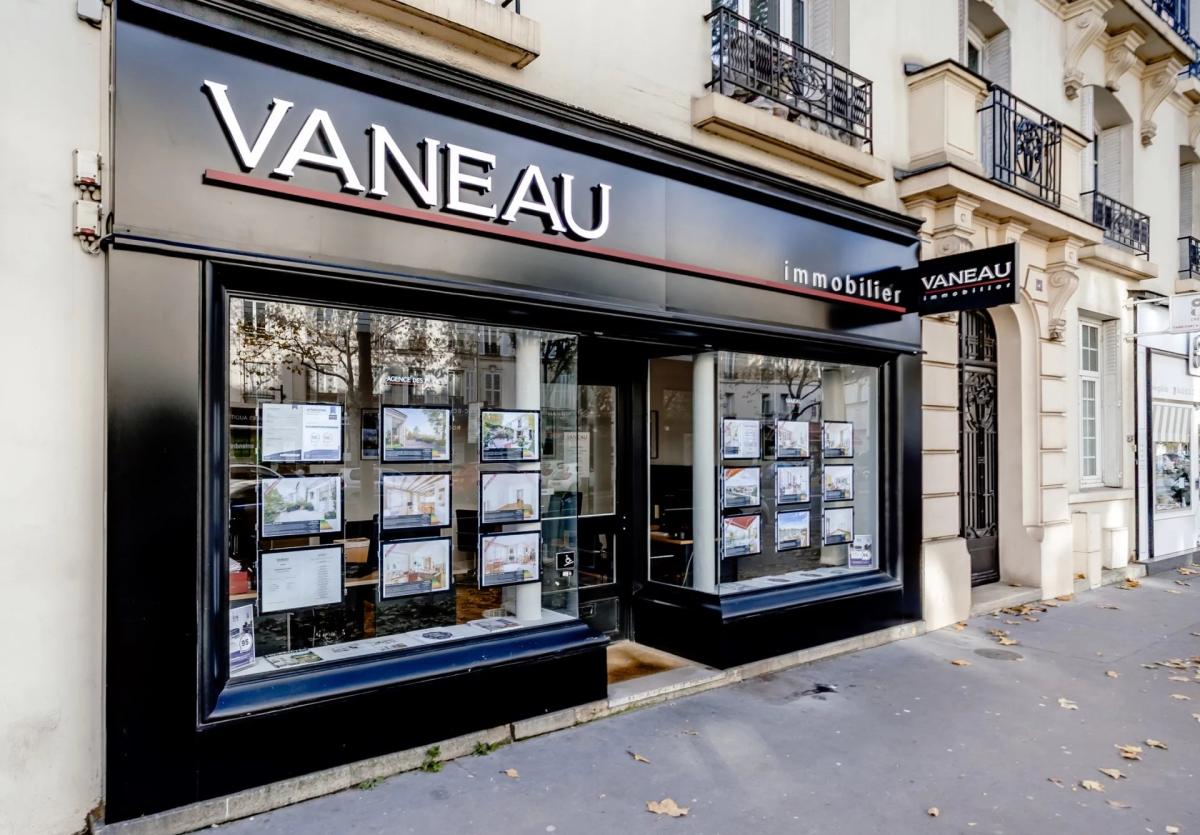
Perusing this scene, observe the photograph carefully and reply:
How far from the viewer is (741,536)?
6418 mm

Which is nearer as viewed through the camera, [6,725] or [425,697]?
[6,725]

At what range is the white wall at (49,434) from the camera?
3277 mm

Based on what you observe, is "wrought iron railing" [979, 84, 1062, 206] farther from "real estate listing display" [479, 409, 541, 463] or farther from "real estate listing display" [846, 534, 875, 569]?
"real estate listing display" [479, 409, 541, 463]

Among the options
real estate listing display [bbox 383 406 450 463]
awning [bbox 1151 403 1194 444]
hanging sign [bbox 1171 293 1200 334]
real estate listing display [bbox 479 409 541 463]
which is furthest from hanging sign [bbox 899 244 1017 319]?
awning [bbox 1151 403 1194 444]

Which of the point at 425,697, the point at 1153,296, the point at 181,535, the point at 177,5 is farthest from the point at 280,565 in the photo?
the point at 1153,296

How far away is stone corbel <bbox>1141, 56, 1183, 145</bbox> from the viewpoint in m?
12.0

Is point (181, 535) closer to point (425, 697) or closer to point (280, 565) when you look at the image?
point (280, 565)

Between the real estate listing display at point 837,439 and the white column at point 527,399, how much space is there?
126 inches

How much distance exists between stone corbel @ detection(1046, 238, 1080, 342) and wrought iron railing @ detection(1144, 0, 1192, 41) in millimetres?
5895

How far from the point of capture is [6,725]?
3.24 metres

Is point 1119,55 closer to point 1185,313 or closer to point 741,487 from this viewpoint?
point 1185,313

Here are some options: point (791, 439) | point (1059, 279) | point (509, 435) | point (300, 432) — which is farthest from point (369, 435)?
point (1059, 279)

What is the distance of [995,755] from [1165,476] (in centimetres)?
1022

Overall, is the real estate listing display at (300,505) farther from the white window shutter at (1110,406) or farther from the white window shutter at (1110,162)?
the white window shutter at (1110,162)
